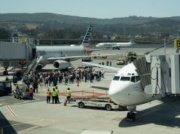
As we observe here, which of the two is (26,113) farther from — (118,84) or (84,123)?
(118,84)

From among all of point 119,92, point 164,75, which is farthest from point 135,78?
point 164,75

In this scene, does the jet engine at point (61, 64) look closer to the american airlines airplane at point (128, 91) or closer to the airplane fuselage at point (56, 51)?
the airplane fuselage at point (56, 51)

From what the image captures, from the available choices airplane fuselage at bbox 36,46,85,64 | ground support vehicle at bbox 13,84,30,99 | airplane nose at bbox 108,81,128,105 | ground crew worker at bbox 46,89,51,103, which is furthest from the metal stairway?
airplane nose at bbox 108,81,128,105

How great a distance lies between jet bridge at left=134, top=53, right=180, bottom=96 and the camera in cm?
2377

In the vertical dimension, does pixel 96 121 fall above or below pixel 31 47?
below

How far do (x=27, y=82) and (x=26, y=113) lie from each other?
1500 centimetres

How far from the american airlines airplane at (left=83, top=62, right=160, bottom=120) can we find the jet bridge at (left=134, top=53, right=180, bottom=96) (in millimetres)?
493

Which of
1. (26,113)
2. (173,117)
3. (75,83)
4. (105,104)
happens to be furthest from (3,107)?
(75,83)

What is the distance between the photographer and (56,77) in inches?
1932

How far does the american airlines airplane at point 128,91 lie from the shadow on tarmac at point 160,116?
952mm

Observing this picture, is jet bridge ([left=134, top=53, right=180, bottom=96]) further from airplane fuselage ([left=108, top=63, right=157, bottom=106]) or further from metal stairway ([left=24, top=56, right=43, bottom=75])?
metal stairway ([left=24, top=56, right=43, bottom=75])

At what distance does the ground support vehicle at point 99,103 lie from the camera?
1192 inches

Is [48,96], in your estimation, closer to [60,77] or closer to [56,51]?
[60,77]

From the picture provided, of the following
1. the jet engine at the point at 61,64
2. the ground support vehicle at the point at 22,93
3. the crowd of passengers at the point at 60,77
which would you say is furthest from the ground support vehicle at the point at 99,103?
the jet engine at the point at 61,64
